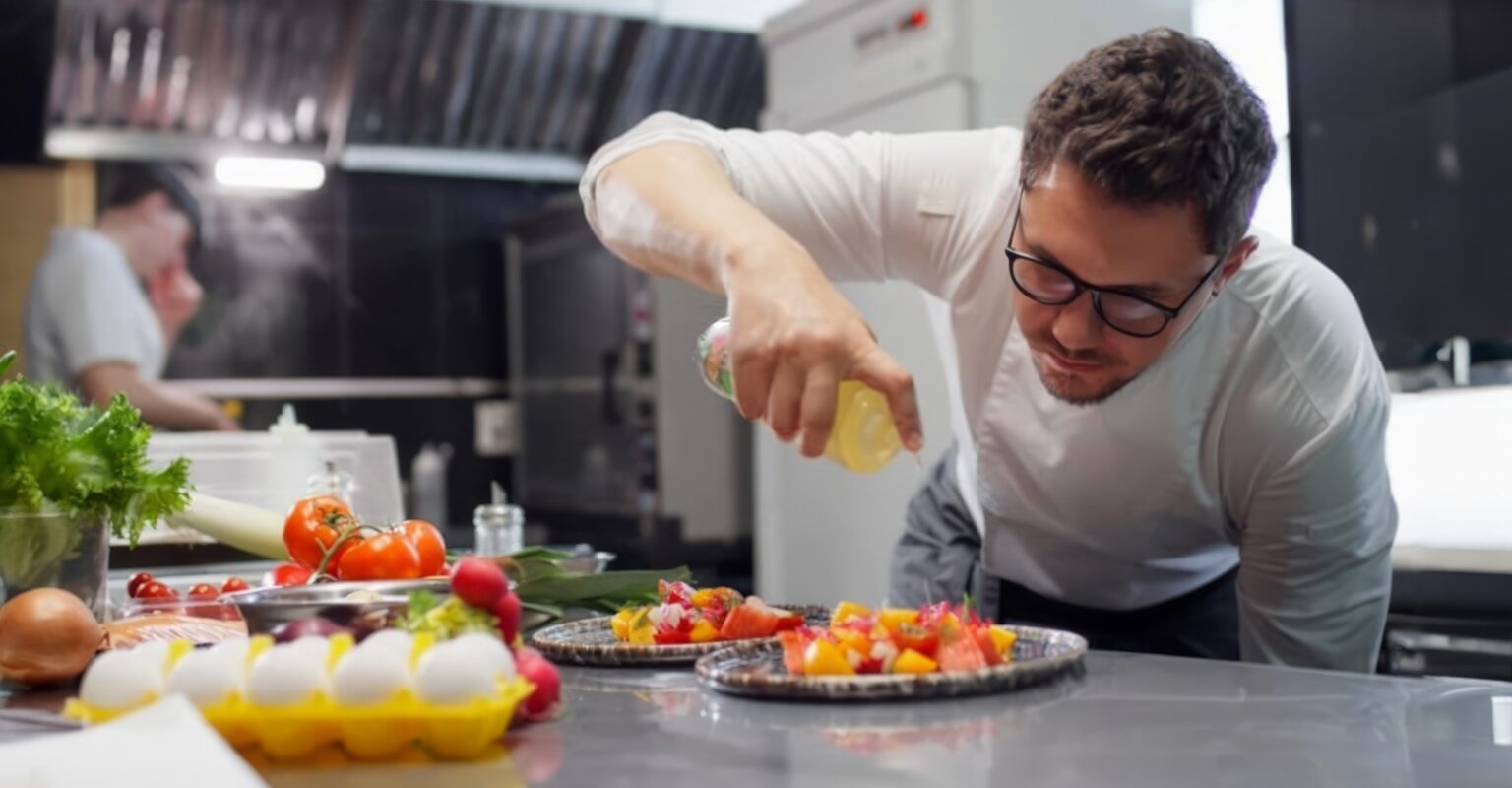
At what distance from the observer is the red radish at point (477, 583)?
0.87 m

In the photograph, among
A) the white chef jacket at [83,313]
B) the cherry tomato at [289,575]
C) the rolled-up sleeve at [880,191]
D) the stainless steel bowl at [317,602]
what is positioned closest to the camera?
the stainless steel bowl at [317,602]

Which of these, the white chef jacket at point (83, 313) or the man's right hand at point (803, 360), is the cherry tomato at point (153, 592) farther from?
the white chef jacket at point (83, 313)

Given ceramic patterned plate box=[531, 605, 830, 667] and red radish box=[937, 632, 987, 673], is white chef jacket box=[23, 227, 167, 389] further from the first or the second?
red radish box=[937, 632, 987, 673]

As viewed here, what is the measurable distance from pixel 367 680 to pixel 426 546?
522 mm

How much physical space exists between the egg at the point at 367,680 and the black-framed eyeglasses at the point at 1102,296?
76cm

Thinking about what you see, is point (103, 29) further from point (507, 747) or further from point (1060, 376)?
point (507, 747)

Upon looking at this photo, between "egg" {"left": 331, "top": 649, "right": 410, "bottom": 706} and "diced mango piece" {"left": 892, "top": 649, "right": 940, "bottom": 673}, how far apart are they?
1.02 ft

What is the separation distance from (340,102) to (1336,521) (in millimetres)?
3511

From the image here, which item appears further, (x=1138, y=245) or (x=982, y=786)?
(x=1138, y=245)

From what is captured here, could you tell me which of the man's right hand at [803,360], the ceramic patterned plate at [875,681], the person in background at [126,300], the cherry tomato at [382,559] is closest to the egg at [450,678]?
the ceramic patterned plate at [875,681]

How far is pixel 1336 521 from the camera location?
1528mm

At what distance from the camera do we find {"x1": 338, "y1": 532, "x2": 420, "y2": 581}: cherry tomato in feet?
4.10

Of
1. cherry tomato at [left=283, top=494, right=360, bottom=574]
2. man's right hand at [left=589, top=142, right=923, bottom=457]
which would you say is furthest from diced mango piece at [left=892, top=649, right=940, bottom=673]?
cherry tomato at [left=283, top=494, right=360, bottom=574]

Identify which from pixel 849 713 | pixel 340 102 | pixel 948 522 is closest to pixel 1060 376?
pixel 948 522
